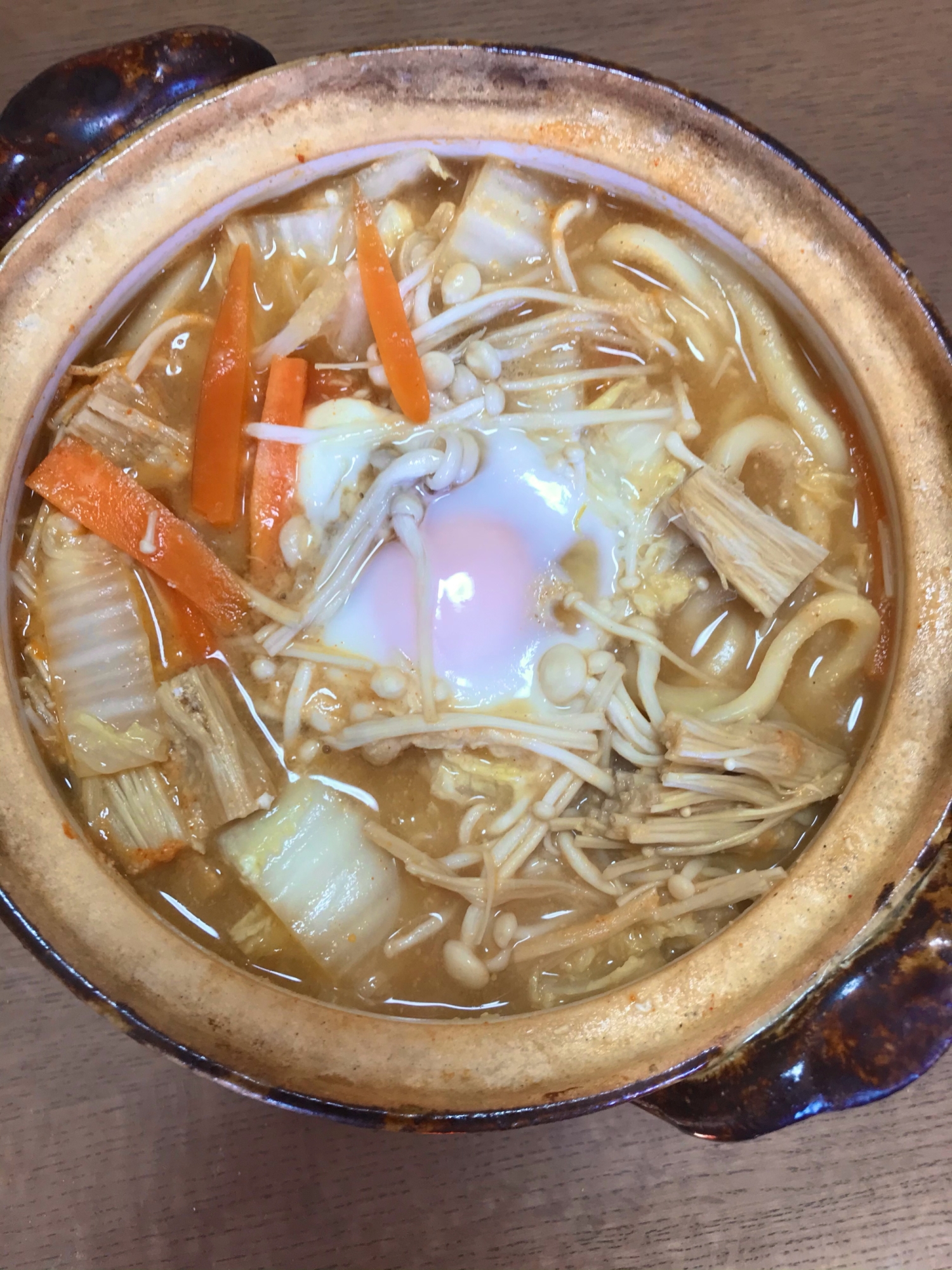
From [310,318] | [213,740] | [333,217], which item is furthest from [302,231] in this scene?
[213,740]

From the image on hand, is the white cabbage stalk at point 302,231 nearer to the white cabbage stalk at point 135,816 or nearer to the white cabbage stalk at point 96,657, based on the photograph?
the white cabbage stalk at point 96,657

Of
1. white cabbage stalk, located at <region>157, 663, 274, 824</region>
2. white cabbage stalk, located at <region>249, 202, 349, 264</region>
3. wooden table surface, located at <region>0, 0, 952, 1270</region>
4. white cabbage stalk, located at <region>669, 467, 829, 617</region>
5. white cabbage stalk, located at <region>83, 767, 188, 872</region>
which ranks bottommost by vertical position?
wooden table surface, located at <region>0, 0, 952, 1270</region>

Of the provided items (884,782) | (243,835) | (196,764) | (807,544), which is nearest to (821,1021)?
(884,782)

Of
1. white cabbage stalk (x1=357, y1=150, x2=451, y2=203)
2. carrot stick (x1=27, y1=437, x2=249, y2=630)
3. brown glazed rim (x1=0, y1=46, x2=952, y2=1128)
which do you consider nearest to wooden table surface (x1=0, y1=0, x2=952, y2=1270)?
brown glazed rim (x1=0, y1=46, x2=952, y2=1128)

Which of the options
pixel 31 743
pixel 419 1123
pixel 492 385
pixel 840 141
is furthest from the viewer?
pixel 840 141

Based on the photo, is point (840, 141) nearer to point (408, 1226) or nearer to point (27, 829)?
point (27, 829)

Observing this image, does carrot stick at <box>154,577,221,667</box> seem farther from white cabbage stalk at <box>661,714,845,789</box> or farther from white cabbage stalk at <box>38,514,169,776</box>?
white cabbage stalk at <box>661,714,845,789</box>

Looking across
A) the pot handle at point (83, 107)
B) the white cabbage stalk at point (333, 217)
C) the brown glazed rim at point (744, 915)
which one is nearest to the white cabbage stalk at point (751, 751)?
the brown glazed rim at point (744, 915)
